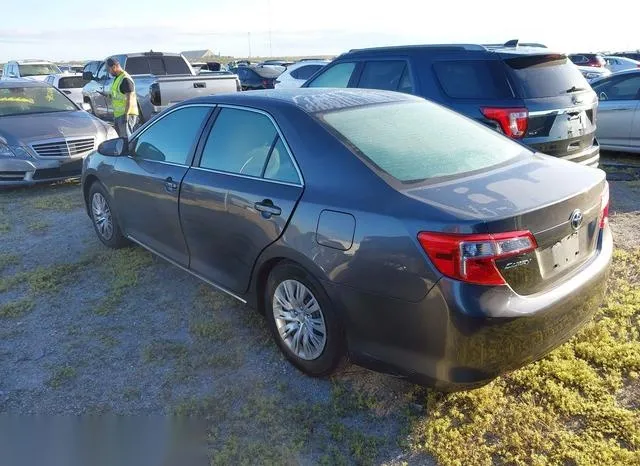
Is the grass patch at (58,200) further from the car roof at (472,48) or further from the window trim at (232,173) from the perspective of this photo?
the car roof at (472,48)

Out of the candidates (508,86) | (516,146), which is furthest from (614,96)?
(516,146)

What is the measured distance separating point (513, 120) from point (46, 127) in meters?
6.50

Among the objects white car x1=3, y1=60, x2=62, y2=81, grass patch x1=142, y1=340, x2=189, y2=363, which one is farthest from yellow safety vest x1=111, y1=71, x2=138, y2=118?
white car x1=3, y1=60, x2=62, y2=81

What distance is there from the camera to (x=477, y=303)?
7.72 feet

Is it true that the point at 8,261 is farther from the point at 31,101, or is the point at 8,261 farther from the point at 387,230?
the point at 31,101

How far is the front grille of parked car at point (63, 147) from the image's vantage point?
25.3ft

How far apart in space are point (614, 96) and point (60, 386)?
852cm

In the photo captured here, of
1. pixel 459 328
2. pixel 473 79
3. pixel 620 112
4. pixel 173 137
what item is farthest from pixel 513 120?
pixel 620 112

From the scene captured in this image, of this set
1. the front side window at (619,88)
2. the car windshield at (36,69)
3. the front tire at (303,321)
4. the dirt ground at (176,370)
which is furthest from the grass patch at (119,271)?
the car windshield at (36,69)

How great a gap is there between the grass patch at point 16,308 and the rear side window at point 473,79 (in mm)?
4343

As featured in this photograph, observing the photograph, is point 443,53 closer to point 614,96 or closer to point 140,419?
point 614,96

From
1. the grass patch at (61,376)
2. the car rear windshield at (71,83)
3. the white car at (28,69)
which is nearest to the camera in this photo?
the grass patch at (61,376)

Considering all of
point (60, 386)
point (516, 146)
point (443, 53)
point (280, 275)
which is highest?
point (443, 53)

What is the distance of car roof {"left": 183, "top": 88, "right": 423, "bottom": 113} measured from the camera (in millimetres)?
3338
